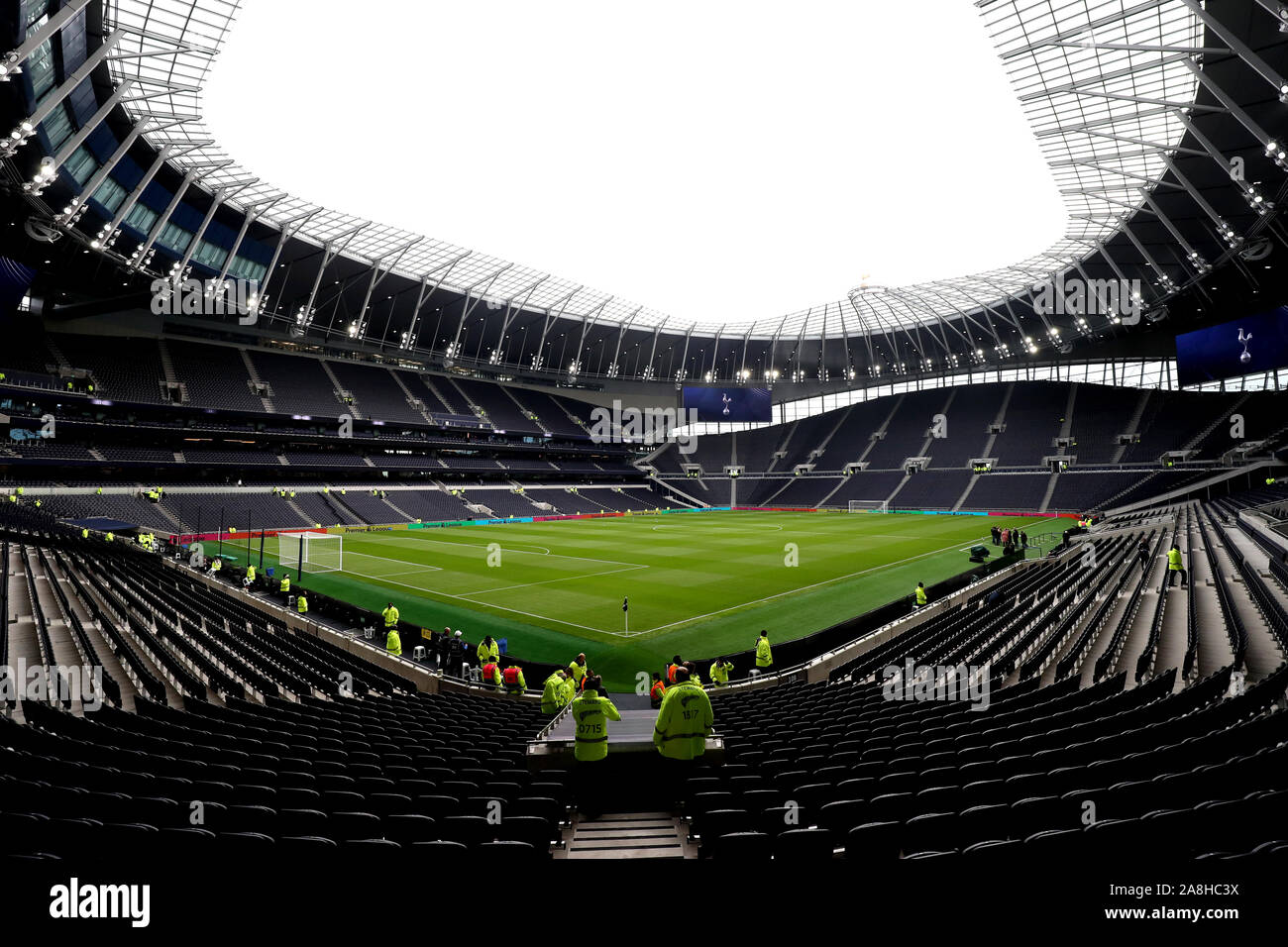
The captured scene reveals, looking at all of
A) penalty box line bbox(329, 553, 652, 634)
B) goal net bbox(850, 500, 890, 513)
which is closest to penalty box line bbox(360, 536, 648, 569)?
penalty box line bbox(329, 553, 652, 634)

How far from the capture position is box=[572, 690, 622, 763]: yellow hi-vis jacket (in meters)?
7.20

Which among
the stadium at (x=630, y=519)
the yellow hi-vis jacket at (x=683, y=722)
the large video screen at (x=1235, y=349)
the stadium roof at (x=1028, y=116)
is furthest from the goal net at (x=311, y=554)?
the large video screen at (x=1235, y=349)

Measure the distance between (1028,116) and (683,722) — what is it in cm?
4104

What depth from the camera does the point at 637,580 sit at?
3055 centimetres

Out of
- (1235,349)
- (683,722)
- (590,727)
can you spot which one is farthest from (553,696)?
(1235,349)

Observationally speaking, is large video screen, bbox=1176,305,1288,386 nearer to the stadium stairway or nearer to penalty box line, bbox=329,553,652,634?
penalty box line, bbox=329,553,652,634

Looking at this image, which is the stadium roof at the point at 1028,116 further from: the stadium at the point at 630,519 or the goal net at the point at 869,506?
the goal net at the point at 869,506

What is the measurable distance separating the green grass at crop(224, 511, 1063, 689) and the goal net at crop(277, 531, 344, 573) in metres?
0.87

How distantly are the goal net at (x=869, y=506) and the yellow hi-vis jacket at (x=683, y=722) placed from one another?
70.6 meters

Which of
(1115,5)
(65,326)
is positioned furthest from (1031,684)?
(65,326)

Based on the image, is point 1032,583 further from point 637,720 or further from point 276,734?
point 276,734

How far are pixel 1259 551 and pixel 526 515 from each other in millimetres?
58245

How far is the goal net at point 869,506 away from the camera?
73312 mm

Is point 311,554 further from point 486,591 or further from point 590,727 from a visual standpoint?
point 590,727
